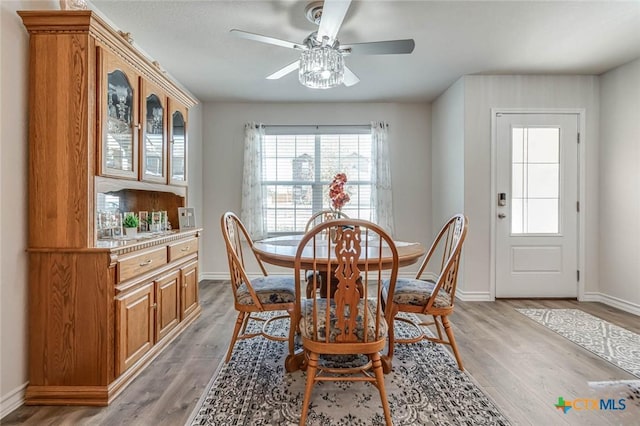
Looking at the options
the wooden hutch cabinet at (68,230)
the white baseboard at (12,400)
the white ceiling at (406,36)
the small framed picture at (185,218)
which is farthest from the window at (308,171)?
the white baseboard at (12,400)

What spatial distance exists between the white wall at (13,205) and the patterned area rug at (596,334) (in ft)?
11.7

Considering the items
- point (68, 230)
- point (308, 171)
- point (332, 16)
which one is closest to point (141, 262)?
point (68, 230)

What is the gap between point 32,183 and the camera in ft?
5.59

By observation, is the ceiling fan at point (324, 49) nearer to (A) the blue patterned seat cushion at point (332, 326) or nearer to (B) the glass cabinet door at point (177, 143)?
(B) the glass cabinet door at point (177, 143)

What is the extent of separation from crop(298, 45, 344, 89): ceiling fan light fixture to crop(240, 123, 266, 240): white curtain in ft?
7.59

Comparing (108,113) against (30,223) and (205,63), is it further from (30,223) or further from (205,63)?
(205,63)

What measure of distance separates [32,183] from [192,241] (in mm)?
1302

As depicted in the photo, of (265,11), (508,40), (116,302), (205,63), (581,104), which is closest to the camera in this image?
(116,302)

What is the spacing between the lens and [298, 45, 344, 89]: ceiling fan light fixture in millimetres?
2107

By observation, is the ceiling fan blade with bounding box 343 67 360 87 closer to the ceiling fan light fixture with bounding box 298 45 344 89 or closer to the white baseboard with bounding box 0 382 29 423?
the ceiling fan light fixture with bounding box 298 45 344 89

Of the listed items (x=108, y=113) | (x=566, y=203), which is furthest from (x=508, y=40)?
(x=108, y=113)

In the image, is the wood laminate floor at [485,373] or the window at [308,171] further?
the window at [308,171]

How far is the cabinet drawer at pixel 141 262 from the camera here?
5.96ft

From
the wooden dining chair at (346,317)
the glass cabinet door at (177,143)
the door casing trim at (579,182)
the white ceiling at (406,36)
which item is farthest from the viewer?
the door casing trim at (579,182)
